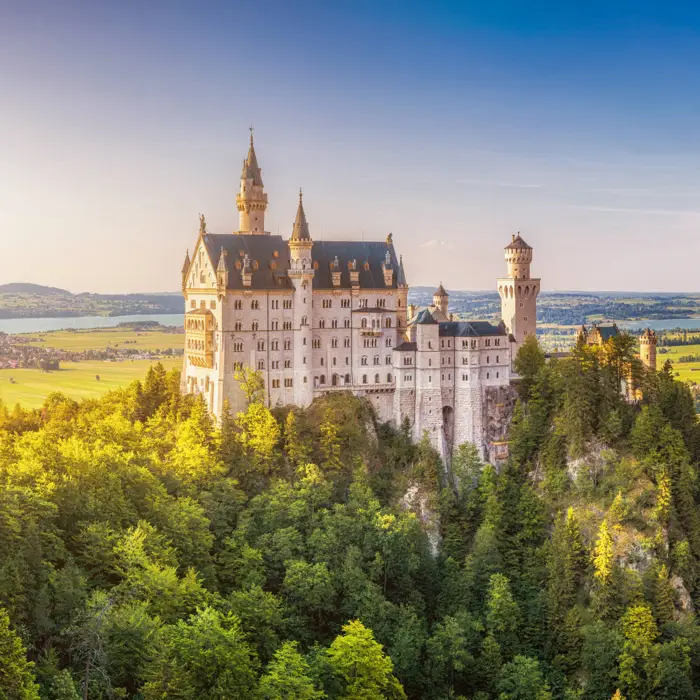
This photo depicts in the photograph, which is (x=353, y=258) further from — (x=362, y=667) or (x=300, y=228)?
(x=362, y=667)

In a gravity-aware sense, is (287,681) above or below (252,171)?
below

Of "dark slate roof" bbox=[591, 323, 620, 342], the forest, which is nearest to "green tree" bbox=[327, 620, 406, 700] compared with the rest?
the forest

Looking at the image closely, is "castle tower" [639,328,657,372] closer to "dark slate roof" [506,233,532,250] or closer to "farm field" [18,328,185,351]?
"dark slate roof" [506,233,532,250]

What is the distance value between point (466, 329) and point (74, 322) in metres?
56.4

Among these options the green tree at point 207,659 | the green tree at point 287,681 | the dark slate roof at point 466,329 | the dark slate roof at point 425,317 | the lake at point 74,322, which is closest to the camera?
the green tree at point 207,659

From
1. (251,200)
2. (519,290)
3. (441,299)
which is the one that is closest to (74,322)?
(251,200)

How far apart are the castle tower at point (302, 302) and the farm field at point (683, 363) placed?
249ft

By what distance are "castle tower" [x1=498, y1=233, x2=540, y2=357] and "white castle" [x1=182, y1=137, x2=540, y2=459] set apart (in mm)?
2589

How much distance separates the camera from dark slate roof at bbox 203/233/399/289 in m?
94.3

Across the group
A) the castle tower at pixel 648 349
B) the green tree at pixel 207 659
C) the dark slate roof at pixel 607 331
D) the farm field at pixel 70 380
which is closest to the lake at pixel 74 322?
the farm field at pixel 70 380

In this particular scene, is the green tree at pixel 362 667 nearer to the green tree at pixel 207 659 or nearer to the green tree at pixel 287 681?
the green tree at pixel 287 681

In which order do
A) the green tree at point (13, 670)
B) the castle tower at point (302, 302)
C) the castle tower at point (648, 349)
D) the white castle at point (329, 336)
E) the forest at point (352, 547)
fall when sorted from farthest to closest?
the castle tower at point (648, 349) → the castle tower at point (302, 302) → the white castle at point (329, 336) → the forest at point (352, 547) → the green tree at point (13, 670)

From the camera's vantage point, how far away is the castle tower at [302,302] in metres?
95.1

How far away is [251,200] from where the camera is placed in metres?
101
